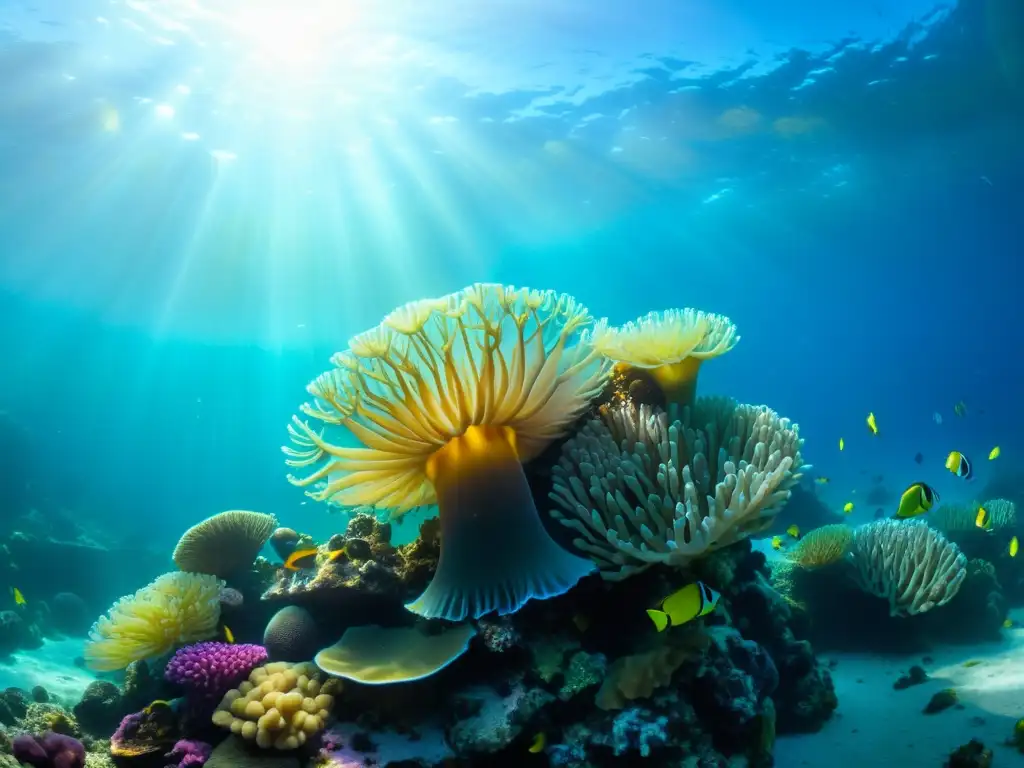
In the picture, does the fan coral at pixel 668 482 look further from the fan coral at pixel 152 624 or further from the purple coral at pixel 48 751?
the purple coral at pixel 48 751

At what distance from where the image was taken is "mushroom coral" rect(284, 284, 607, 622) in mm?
3309

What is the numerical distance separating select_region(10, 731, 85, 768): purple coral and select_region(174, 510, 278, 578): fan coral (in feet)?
5.72

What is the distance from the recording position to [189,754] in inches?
132

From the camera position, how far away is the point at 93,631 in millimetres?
4367

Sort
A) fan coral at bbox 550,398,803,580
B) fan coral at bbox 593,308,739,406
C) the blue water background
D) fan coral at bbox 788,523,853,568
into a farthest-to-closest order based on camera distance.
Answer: the blue water background < fan coral at bbox 788,523,853,568 < fan coral at bbox 593,308,739,406 < fan coral at bbox 550,398,803,580

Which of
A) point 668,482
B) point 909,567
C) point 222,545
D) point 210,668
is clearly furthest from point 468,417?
point 909,567

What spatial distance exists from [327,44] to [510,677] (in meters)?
21.8

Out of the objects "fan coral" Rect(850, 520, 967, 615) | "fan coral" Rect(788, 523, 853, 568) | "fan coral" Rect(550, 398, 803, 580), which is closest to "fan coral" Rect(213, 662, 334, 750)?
"fan coral" Rect(550, 398, 803, 580)

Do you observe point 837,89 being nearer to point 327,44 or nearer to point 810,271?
point 327,44

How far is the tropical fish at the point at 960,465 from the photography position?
6.15m

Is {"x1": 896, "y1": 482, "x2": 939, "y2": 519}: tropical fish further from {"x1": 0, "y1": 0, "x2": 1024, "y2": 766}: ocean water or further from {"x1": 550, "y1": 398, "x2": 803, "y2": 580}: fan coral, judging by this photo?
{"x1": 550, "y1": 398, "x2": 803, "y2": 580}: fan coral

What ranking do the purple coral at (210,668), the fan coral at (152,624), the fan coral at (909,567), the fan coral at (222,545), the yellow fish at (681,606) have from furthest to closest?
the fan coral at (909,567) < the fan coral at (222,545) < the fan coral at (152,624) < the purple coral at (210,668) < the yellow fish at (681,606)

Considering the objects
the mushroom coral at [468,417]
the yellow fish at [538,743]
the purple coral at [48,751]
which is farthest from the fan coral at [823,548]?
the purple coral at [48,751]

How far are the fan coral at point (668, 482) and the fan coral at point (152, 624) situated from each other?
3038mm
